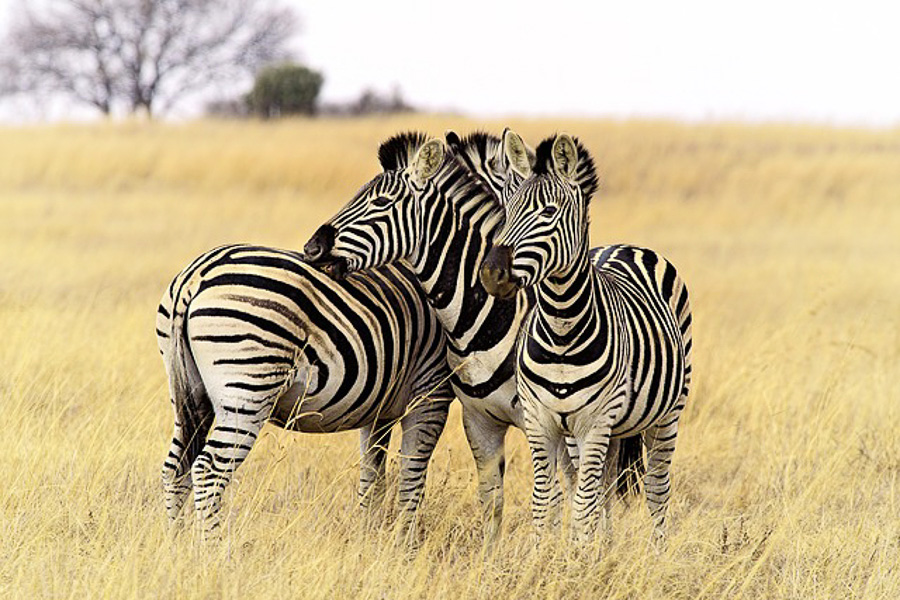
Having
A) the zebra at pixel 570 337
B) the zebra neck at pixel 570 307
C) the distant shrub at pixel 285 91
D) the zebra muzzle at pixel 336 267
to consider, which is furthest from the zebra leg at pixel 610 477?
the distant shrub at pixel 285 91

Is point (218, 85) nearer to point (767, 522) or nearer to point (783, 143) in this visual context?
point (783, 143)

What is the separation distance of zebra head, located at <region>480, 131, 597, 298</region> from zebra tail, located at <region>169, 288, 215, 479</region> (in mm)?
1469

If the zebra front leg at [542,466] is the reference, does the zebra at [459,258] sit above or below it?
above

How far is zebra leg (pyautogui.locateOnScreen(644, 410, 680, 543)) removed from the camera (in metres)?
5.43

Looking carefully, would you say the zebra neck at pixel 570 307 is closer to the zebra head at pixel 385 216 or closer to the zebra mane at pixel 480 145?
the zebra head at pixel 385 216

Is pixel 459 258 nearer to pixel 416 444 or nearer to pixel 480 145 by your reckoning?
pixel 480 145

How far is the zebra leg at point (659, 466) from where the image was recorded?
5.43 m

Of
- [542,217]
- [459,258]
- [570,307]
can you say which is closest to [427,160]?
[459,258]

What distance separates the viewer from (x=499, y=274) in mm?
4105

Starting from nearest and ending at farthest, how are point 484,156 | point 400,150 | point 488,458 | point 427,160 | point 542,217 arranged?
point 542,217
point 427,160
point 400,150
point 488,458
point 484,156

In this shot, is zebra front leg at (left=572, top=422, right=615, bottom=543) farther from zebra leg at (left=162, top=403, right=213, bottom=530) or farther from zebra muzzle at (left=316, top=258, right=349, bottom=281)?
zebra leg at (left=162, top=403, right=213, bottom=530)

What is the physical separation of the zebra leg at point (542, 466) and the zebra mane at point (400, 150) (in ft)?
4.29

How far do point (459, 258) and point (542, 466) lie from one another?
1056 mm

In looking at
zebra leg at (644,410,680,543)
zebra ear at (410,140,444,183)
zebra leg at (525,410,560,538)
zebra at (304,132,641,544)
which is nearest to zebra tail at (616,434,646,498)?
zebra leg at (644,410,680,543)
